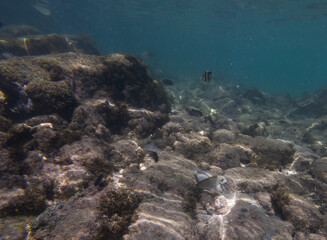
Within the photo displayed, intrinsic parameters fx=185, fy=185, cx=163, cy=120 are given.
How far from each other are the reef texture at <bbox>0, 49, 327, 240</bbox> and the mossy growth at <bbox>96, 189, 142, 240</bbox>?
0.7 inches

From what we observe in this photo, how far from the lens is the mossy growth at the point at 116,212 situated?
2.93 m

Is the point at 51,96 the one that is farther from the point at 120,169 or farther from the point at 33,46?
the point at 33,46

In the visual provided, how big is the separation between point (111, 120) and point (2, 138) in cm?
370

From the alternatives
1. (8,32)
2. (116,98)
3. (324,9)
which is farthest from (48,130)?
(324,9)

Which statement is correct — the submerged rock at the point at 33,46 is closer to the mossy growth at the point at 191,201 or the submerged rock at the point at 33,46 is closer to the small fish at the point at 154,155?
the small fish at the point at 154,155

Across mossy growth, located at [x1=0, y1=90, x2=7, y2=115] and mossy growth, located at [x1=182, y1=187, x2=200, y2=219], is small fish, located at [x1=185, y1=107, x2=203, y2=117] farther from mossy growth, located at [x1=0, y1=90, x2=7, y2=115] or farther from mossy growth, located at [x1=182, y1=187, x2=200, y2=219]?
mossy growth, located at [x1=0, y1=90, x2=7, y2=115]

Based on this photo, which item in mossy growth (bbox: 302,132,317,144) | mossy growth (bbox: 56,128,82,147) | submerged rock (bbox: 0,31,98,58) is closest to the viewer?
mossy growth (bbox: 56,128,82,147)

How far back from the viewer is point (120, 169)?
5430 millimetres

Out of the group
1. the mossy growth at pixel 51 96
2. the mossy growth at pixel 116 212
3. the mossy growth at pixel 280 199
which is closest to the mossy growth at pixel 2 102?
the mossy growth at pixel 51 96

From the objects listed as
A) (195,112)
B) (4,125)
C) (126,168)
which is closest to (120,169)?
(126,168)

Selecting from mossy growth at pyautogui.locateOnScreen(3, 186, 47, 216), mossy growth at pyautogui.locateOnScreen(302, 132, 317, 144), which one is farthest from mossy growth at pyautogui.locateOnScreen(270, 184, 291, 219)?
mossy growth at pyautogui.locateOnScreen(302, 132, 317, 144)

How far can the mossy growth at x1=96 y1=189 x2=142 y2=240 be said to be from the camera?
2.93 metres

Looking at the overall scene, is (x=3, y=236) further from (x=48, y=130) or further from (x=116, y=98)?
(x=116, y=98)

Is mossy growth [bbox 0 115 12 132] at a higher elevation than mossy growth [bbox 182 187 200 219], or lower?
higher
